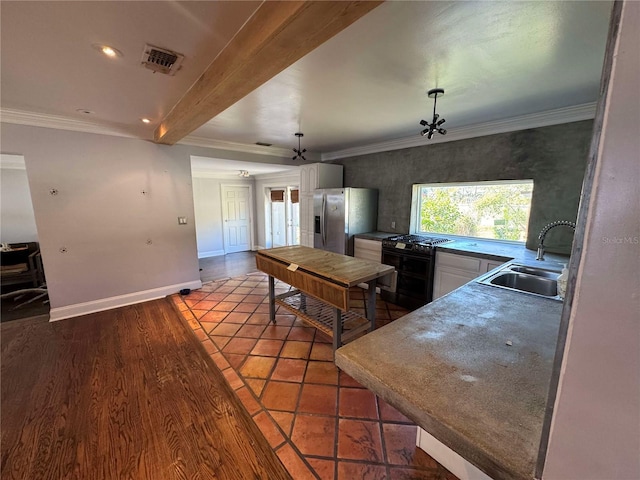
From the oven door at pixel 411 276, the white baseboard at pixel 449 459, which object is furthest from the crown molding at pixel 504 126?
the white baseboard at pixel 449 459

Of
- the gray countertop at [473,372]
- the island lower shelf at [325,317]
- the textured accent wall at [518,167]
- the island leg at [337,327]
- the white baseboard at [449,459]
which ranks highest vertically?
the textured accent wall at [518,167]

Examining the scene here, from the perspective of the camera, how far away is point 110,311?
347cm

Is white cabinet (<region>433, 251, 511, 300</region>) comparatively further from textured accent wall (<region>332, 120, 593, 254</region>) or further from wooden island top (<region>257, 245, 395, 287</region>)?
wooden island top (<region>257, 245, 395, 287</region>)

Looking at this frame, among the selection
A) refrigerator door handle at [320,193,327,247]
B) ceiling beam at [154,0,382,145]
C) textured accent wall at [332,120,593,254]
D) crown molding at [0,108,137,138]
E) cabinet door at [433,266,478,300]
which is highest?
crown molding at [0,108,137,138]

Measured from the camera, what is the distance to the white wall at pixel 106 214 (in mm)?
3043

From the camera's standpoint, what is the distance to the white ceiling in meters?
1.35

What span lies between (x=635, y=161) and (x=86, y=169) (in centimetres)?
455

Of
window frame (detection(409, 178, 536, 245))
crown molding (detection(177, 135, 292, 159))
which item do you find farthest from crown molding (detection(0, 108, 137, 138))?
window frame (detection(409, 178, 536, 245))

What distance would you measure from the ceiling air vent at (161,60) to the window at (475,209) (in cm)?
348

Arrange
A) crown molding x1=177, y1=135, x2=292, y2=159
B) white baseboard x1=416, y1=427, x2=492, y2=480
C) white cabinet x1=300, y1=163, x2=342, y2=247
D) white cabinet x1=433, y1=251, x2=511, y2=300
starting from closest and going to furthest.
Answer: white baseboard x1=416, y1=427, x2=492, y2=480 → white cabinet x1=433, y1=251, x2=511, y2=300 → crown molding x1=177, y1=135, x2=292, y2=159 → white cabinet x1=300, y1=163, x2=342, y2=247

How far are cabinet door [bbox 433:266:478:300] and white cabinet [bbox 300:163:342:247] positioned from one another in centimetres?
249

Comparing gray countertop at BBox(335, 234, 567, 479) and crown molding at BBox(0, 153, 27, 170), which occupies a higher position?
crown molding at BBox(0, 153, 27, 170)

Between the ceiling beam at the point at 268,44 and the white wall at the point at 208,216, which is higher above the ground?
the ceiling beam at the point at 268,44

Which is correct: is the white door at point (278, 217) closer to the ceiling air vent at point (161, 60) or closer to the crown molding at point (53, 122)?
the crown molding at point (53, 122)
